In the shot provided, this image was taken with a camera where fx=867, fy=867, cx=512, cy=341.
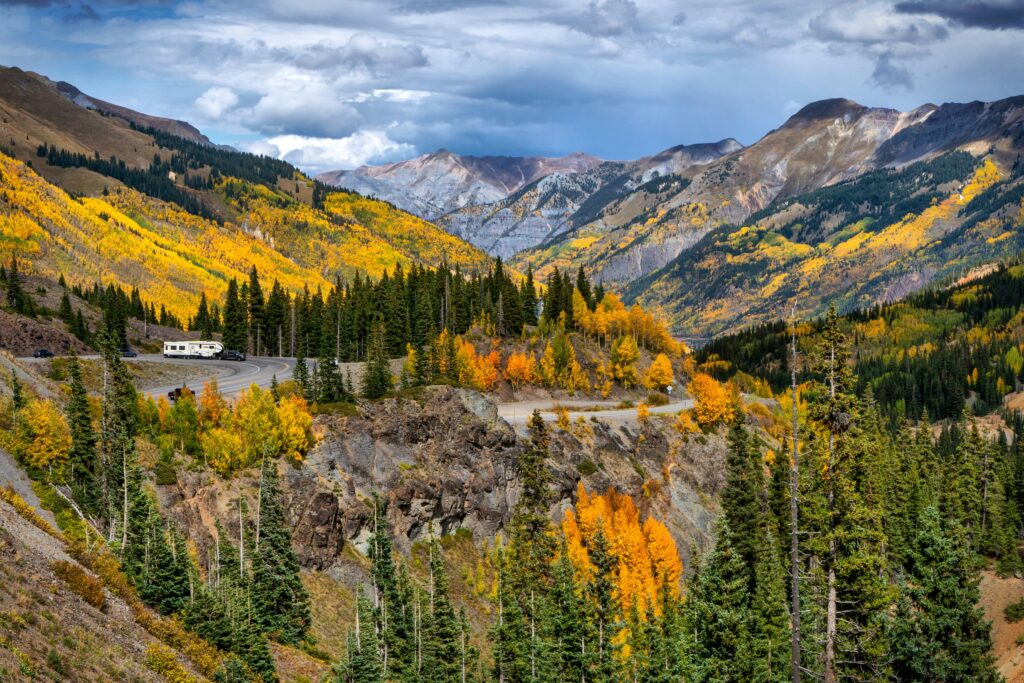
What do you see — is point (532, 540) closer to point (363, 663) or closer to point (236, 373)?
point (363, 663)

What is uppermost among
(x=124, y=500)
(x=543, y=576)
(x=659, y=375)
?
(x=659, y=375)

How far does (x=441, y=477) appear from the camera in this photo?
92625mm

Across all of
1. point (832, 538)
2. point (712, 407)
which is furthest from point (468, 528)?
point (832, 538)

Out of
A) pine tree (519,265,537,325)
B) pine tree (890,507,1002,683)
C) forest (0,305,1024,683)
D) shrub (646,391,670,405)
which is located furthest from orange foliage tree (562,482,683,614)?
pine tree (519,265,537,325)

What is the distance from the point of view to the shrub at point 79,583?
3553 centimetres

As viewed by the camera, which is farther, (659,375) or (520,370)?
(659,375)

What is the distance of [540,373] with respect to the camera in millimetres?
136125

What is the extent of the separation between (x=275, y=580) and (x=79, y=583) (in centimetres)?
2326

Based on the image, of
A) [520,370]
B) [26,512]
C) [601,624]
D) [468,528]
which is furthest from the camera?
[520,370]

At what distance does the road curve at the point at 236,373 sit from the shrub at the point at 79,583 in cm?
5154

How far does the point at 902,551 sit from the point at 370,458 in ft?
184

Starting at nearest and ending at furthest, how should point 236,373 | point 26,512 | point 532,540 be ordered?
1. point 26,512
2. point 532,540
3. point 236,373

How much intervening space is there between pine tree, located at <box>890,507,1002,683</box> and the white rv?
11061cm

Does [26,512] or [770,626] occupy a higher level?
[26,512]
